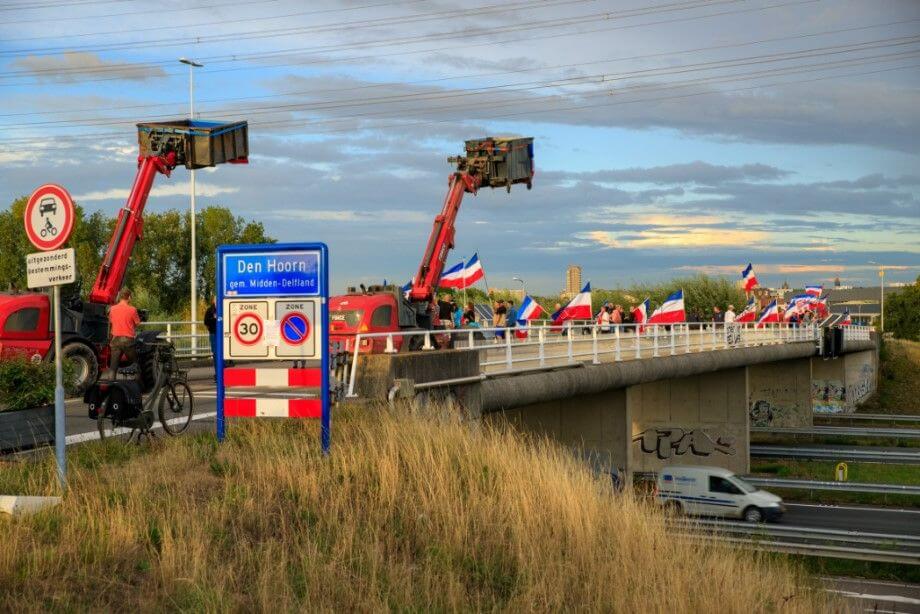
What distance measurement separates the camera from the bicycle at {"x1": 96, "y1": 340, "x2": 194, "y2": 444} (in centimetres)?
1212

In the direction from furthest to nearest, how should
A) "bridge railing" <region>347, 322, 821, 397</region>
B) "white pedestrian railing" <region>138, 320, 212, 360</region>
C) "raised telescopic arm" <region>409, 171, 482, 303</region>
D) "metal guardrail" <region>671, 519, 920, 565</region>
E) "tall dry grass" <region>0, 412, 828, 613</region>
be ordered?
"white pedestrian railing" <region>138, 320, 212, 360</region> < "raised telescopic arm" <region>409, 171, 482, 303</region> < "metal guardrail" <region>671, 519, 920, 565</region> < "bridge railing" <region>347, 322, 821, 397</region> < "tall dry grass" <region>0, 412, 828, 613</region>

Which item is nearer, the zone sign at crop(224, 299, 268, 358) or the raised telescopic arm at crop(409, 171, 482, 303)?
the zone sign at crop(224, 299, 268, 358)

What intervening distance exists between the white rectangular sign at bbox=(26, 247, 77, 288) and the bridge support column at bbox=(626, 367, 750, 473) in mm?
35584

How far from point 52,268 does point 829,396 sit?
6400cm

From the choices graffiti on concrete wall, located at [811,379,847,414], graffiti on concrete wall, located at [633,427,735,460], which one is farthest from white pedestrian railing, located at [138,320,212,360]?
graffiti on concrete wall, located at [811,379,847,414]

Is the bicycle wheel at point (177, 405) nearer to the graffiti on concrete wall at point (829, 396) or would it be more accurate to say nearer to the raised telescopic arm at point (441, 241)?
the raised telescopic arm at point (441, 241)

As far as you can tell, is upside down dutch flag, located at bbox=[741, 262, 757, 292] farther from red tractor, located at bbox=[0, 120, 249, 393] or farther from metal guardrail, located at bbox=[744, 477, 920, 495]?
red tractor, located at bbox=[0, 120, 249, 393]

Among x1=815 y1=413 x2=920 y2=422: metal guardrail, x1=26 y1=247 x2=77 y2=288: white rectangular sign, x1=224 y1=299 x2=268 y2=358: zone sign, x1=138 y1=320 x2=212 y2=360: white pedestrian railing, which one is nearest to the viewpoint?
x1=26 y1=247 x2=77 y2=288: white rectangular sign

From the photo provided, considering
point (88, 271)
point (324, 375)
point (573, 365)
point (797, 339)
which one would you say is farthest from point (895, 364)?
point (324, 375)

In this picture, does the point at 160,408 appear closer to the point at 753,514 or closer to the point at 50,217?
the point at 50,217

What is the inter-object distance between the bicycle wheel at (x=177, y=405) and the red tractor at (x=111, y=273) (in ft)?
19.1

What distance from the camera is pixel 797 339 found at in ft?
184

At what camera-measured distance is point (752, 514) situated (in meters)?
30.1

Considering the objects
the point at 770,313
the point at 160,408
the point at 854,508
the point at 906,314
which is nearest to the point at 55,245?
the point at 160,408
